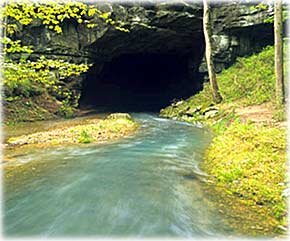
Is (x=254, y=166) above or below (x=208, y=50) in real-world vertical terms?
below

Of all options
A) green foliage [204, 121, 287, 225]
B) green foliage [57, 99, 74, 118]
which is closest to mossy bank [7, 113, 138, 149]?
green foliage [204, 121, 287, 225]

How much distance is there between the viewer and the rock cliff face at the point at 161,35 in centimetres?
1789

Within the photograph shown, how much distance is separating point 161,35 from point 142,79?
15621 mm

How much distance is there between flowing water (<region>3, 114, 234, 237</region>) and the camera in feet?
12.2

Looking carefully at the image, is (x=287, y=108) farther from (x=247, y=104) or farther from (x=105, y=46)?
(x=105, y=46)

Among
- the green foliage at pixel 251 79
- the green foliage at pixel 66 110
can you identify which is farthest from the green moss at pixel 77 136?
the green foliage at pixel 251 79

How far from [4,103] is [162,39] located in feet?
42.0

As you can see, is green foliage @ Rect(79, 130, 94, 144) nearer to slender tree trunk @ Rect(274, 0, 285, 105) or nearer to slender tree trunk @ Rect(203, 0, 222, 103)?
slender tree trunk @ Rect(274, 0, 285, 105)

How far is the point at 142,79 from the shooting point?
3650 cm

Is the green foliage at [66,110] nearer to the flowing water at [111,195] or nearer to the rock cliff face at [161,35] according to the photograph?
→ the rock cliff face at [161,35]

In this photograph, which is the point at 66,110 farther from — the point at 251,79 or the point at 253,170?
the point at 253,170

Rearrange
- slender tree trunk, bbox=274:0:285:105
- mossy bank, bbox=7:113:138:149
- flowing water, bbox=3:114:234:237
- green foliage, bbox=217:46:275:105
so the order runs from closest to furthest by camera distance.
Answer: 1. flowing water, bbox=3:114:234:237
2. mossy bank, bbox=7:113:138:149
3. slender tree trunk, bbox=274:0:285:105
4. green foliage, bbox=217:46:275:105

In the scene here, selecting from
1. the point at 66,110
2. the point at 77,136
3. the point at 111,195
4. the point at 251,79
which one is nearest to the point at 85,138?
the point at 77,136

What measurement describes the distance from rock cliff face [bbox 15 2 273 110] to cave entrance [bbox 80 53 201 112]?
466cm
